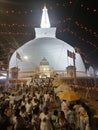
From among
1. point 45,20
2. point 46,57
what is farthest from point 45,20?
point 46,57

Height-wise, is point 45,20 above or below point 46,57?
above

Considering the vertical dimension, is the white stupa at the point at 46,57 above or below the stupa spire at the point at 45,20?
below

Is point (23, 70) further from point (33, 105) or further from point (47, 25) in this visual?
point (33, 105)

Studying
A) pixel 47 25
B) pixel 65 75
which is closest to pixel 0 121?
pixel 65 75

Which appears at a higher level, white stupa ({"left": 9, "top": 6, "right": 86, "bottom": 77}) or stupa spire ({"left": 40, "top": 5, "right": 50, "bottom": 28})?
stupa spire ({"left": 40, "top": 5, "right": 50, "bottom": 28})

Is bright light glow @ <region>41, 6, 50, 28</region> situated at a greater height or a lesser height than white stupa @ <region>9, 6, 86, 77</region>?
greater

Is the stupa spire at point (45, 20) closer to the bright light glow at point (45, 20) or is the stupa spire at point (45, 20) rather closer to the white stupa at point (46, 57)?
the bright light glow at point (45, 20)

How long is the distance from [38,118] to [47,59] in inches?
1537

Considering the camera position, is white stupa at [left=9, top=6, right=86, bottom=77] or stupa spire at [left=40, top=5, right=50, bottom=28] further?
stupa spire at [left=40, top=5, right=50, bottom=28]

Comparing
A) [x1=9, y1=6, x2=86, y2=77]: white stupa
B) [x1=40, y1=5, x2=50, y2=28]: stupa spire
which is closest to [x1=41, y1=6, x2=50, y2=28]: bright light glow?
[x1=40, y1=5, x2=50, y2=28]: stupa spire

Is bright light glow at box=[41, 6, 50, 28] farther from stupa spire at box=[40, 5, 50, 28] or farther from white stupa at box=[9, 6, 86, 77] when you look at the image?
white stupa at box=[9, 6, 86, 77]

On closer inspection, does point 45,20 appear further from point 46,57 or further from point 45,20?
point 46,57

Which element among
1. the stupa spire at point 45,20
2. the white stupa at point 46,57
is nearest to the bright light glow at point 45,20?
the stupa spire at point 45,20

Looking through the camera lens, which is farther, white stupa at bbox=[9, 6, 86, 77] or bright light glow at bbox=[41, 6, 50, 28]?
bright light glow at bbox=[41, 6, 50, 28]
